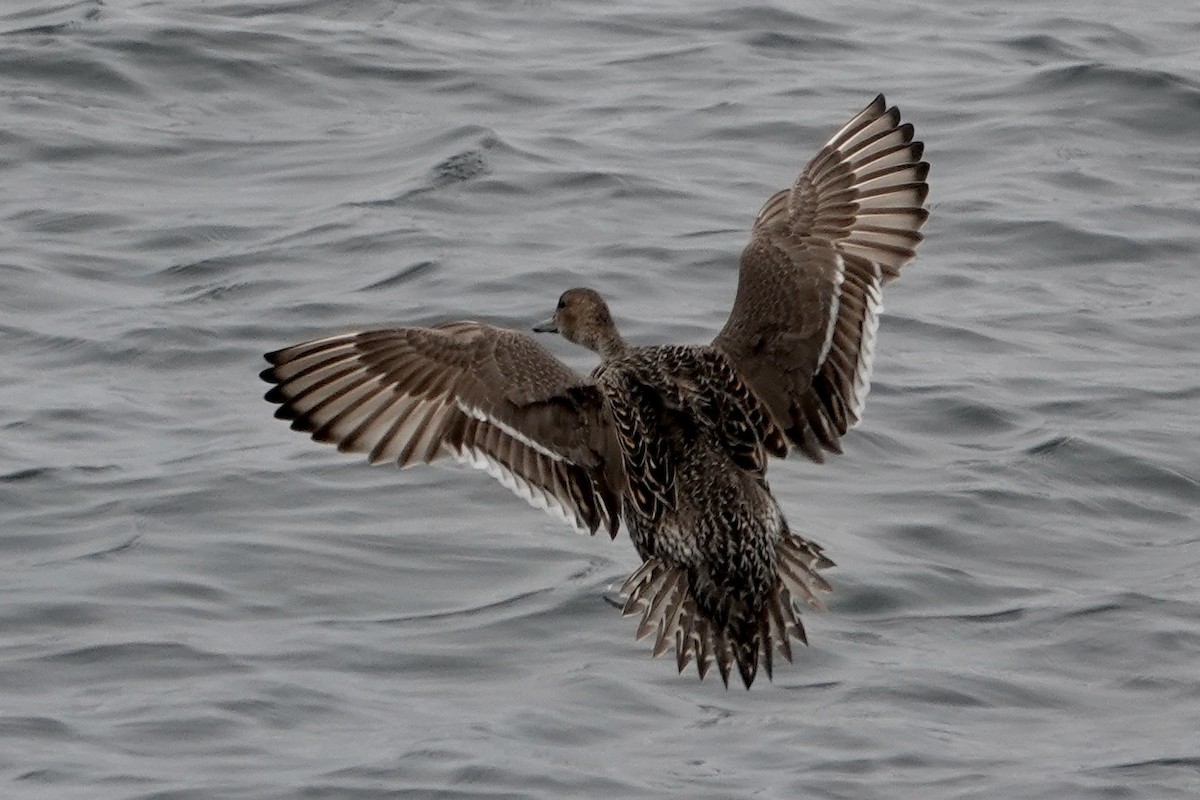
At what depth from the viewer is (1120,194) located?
11.2 m

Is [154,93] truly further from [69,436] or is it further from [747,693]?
[747,693]

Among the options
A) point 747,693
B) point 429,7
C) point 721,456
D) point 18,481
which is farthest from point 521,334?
point 429,7

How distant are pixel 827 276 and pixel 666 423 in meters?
0.76

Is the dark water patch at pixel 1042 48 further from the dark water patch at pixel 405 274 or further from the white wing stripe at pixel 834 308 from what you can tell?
the white wing stripe at pixel 834 308

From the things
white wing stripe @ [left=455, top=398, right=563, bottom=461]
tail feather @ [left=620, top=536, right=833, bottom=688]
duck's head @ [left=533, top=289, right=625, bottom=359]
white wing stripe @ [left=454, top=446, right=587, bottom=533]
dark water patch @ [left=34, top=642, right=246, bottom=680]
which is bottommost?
dark water patch @ [left=34, top=642, right=246, bottom=680]

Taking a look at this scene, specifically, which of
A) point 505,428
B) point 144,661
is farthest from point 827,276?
point 144,661

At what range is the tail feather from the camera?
6.11 metres

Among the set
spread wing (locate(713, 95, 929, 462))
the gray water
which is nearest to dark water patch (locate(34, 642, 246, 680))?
the gray water

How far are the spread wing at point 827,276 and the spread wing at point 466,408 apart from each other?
0.46 metres

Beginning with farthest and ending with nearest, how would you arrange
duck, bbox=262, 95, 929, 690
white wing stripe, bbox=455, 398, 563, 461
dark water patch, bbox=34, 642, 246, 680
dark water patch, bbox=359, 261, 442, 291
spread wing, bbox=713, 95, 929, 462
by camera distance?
dark water patch, bbox=359, 261, 442, 291 < dark water patch, bbox=34, 642, 246, 680 < spread wing, bbox=713, 95, 929, 462 < white wing stripe, bbox=455, 398, 563, 461 < duck, bbox=262, 95, 929, 690

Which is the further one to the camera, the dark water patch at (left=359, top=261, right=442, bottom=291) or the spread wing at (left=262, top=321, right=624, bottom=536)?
the dark water patch at (left=359, top=261, right=442, bottom=291)

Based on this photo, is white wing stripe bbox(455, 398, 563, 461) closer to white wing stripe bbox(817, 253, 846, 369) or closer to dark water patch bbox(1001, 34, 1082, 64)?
white wing stripe bbox(817, 253, 846, 369)

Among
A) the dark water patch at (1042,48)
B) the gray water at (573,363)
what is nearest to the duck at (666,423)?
the gray water at (573,363)

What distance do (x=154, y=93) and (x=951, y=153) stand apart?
3982 millimetres
